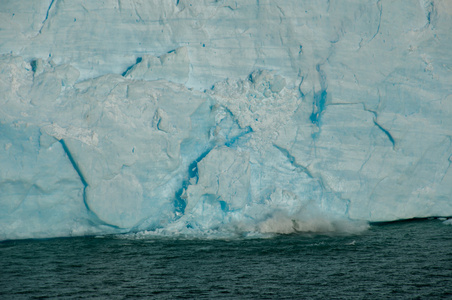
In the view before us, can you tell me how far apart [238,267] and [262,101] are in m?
4.09

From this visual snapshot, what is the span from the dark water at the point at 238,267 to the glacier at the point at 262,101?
0.83 meters

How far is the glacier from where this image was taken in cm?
1130

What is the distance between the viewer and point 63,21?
11.5 meters

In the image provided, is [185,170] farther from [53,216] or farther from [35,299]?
[35,299]

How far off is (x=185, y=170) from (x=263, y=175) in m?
1.70

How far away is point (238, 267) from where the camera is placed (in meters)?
9.05

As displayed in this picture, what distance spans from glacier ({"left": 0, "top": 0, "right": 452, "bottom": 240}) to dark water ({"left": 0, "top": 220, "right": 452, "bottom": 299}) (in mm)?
835

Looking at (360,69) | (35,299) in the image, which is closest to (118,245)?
(35,299)

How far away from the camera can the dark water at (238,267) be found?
7.93m

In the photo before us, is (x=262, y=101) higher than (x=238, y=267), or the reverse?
(x=262, y=101)

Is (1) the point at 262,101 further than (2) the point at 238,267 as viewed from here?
Yes

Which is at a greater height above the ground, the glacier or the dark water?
the glacier

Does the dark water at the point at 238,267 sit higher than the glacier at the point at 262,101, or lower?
lower

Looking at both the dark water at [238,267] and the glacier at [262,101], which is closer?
the dark water at [238,267]
